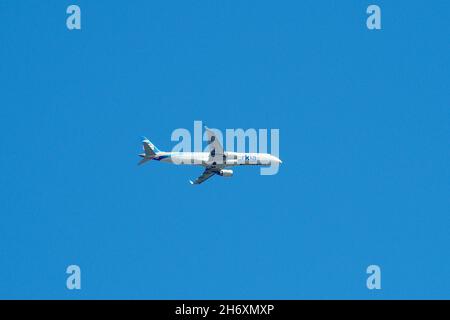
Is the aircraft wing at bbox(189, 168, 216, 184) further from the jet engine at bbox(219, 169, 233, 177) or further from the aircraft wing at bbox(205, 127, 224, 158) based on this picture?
the aircraft wing at bbox(205, 127, 224, 158)

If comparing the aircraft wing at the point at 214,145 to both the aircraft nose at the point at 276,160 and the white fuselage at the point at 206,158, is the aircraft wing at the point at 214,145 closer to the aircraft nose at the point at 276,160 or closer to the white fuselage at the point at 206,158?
the white fuselage at the point at 206,158

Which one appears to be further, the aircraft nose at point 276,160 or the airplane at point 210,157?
the aircraft nose at point 276,160

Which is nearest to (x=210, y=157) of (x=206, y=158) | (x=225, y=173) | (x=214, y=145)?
(x=206, y=158)

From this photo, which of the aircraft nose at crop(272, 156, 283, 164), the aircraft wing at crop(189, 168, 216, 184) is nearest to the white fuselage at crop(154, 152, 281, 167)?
the aircraft nose at crop(272, 156, 283, 164)

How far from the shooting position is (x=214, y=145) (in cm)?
12031

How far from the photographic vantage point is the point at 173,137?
A: 4486 inches

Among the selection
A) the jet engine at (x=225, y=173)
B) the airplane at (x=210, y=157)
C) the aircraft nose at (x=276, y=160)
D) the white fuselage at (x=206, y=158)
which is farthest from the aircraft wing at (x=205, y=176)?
the aircraft nose at (x=276, y=160)

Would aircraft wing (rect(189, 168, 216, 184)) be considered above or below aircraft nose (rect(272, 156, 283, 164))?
below

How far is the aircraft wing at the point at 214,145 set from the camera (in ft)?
391

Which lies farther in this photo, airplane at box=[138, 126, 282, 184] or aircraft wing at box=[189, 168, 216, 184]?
aircraft wing at box=[189, 168, 216, 184]

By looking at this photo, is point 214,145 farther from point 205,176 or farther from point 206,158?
point 205,176

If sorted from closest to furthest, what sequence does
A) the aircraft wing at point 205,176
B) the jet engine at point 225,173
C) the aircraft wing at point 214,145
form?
the aircraft wing at point 214,145 → the jet engine at point 225,173 → the aircraft wing at point 205,176

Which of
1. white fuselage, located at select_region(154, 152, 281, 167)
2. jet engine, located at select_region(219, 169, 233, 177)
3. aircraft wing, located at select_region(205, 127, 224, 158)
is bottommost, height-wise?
jet engine, located at select_region(219, 169, 233, 177)

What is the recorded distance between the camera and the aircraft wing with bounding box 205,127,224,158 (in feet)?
391
